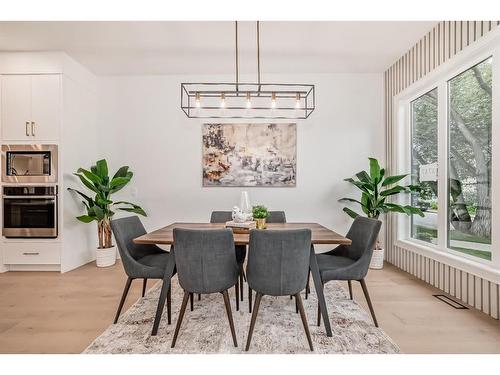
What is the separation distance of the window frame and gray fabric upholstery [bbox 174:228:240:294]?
2.28 metres

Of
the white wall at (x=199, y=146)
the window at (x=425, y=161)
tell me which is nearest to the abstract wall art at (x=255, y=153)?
the white wall at (x=199, y=146)

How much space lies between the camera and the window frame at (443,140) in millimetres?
2438

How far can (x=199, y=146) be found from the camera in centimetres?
449

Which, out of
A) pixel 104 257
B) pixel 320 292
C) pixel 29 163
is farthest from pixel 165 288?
pixel 29 163

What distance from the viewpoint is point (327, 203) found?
4484 mm

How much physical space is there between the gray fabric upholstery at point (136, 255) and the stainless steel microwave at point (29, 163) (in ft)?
6.29

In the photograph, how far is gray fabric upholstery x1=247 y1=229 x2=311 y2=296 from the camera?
191 centimetres

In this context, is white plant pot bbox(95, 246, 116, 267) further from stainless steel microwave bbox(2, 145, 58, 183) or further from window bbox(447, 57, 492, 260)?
window bbox(447, 57, 492, 260)

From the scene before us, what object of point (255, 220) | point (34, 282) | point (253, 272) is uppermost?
point (255, 220)

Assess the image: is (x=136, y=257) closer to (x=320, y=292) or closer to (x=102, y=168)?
(x=320, y=292)

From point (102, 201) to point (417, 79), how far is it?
4.37m
